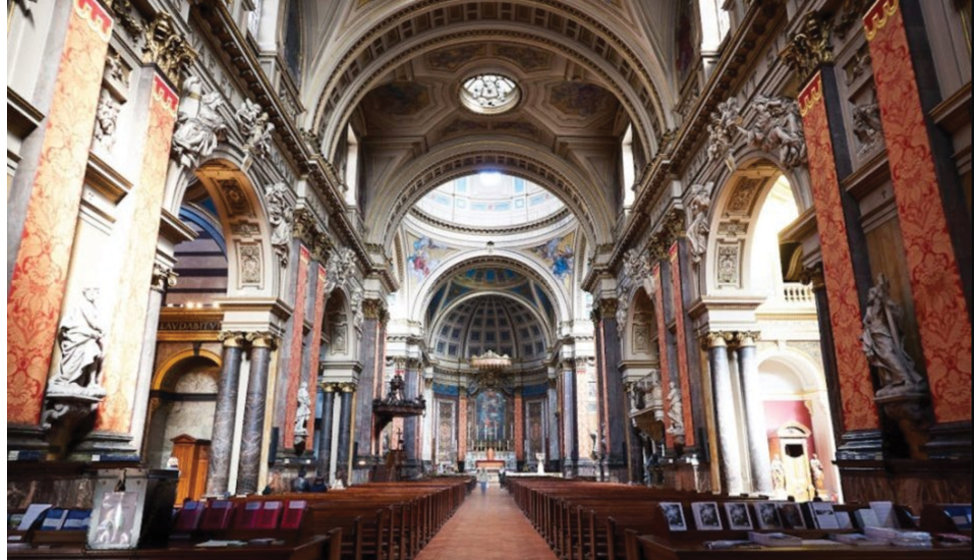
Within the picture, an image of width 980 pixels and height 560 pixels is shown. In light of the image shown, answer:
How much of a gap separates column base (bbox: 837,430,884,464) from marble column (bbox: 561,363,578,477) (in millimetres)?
19405

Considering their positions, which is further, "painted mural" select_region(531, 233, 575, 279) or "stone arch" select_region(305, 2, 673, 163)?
"painted mural" select_region(531, 233, 575, 279)

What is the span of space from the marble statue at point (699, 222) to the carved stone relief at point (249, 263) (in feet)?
28.3

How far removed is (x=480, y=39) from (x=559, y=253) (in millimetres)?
15760

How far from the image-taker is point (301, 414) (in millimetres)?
12344

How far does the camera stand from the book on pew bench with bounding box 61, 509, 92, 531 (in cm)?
320

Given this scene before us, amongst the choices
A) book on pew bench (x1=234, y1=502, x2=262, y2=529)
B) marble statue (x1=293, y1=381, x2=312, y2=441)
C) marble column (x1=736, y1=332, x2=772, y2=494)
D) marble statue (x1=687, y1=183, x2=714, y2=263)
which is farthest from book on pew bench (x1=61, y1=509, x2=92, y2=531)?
marble statue (x1=687, y1=183, x2=714, y2=263)

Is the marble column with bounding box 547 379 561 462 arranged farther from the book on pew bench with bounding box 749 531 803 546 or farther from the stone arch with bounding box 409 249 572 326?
the book on pew bench with bounding box 749 531 803 546

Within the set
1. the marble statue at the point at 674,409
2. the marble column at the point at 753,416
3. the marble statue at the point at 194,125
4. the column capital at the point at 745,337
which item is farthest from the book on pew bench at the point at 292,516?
the marble statue at the point at 674,409

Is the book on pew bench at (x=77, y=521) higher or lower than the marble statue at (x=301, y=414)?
lower

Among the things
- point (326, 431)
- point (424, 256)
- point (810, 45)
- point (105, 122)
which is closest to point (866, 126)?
point (810, 45)

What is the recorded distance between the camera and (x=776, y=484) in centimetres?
1467

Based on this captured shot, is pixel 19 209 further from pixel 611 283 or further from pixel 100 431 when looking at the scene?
pixel 611 283

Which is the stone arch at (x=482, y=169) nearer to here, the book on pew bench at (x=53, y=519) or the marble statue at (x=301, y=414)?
the marble statue at (x=301, y=414)

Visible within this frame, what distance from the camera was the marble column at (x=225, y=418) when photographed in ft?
33.6
